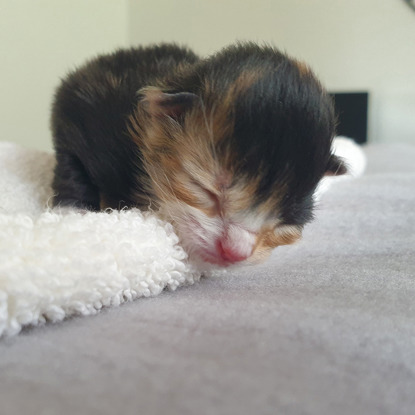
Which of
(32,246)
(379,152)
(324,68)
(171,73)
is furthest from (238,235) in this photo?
(324,68)

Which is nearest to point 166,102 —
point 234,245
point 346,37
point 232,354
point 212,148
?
point 212,148

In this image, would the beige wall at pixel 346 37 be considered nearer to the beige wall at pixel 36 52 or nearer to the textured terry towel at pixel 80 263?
the beige wall at pixel 36 52

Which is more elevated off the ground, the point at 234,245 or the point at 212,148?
the point at 212,148

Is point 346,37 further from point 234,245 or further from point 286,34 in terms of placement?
point 234,245

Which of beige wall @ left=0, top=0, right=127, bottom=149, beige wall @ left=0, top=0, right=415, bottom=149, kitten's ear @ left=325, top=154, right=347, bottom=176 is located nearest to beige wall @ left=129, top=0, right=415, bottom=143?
beige wall @ left=0, top=0, right=415, bottom=149

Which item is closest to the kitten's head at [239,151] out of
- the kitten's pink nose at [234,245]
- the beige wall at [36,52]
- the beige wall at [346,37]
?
the kitten's pink nose at [234,245]

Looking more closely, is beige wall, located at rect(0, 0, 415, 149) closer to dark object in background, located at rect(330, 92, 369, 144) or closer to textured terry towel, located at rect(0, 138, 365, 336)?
dark object in background, located at rect(330, 92, 369, 144)
